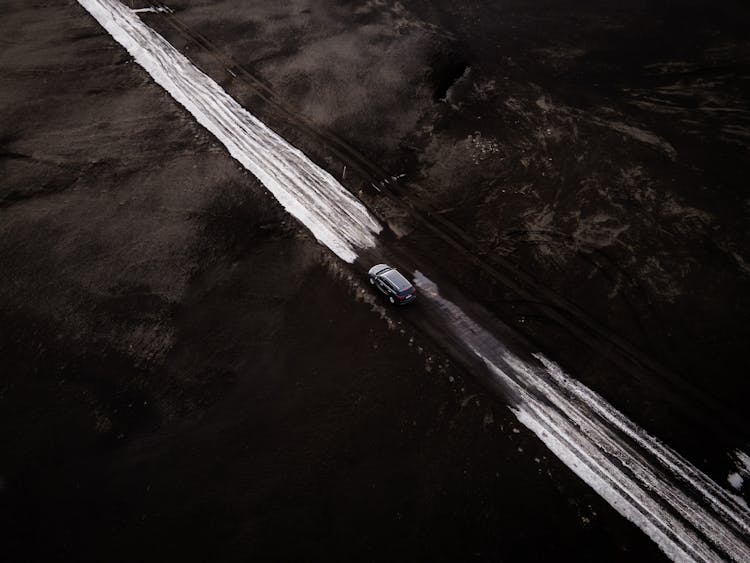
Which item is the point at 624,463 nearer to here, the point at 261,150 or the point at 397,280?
the point at 397,280

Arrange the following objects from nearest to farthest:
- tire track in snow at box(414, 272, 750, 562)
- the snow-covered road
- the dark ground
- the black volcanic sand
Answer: tire track in snow at box(414, 272, 750, 562)
the snow-covered road
the dark ground
the black volcanic sand

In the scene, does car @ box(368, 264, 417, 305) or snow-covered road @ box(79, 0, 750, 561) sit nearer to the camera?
snow-covered road @ box(79, 0, 750, 561)

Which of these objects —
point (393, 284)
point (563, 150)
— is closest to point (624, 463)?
point (393, 284)

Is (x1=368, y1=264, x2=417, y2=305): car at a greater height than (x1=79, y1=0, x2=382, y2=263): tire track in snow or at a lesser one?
greater

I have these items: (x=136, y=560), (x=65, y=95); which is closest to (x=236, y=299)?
(x=136, y=560)

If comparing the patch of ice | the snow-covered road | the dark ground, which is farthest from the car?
the patch of ice

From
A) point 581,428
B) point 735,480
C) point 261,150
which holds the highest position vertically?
point 735,480

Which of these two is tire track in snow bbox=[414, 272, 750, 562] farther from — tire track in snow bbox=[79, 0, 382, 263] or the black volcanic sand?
tire track in snow bbox=[79, 0, 382, 263]
